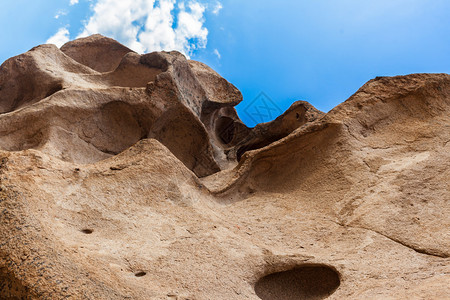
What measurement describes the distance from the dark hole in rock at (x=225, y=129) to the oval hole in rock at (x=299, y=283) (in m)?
6.22

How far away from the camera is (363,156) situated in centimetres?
416

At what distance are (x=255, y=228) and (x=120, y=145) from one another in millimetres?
2824

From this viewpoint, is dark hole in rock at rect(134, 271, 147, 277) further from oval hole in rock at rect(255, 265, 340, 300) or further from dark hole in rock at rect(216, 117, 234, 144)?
dark hole in rock at rect(216, 117, 234, 144)

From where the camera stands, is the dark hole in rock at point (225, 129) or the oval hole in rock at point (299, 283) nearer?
the oval hole in rock at point (299, 283)

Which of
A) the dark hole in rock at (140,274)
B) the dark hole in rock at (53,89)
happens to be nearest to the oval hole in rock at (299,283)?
the dark hole in rock at (140,274)

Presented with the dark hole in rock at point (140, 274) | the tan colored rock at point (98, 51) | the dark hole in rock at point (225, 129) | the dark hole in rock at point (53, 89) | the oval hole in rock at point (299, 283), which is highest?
the tan colored rock at point (98, 51)

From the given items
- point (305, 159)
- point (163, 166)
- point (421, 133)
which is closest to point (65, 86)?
point (163, 166)

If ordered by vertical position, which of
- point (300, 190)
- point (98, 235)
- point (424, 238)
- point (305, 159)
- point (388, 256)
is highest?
point (305, 159)

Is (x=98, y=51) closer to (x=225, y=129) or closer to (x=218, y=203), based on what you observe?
(x=225, y=129)

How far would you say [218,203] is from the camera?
4.23 m

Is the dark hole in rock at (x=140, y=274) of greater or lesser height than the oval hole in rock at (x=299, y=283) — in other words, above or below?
below

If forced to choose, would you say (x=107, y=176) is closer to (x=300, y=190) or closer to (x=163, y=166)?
(x=163, y=166)

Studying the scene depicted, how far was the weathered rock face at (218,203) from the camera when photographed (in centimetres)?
232

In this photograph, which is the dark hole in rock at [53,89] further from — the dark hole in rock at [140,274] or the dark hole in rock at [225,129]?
the dark hole in rock at [140,274]
